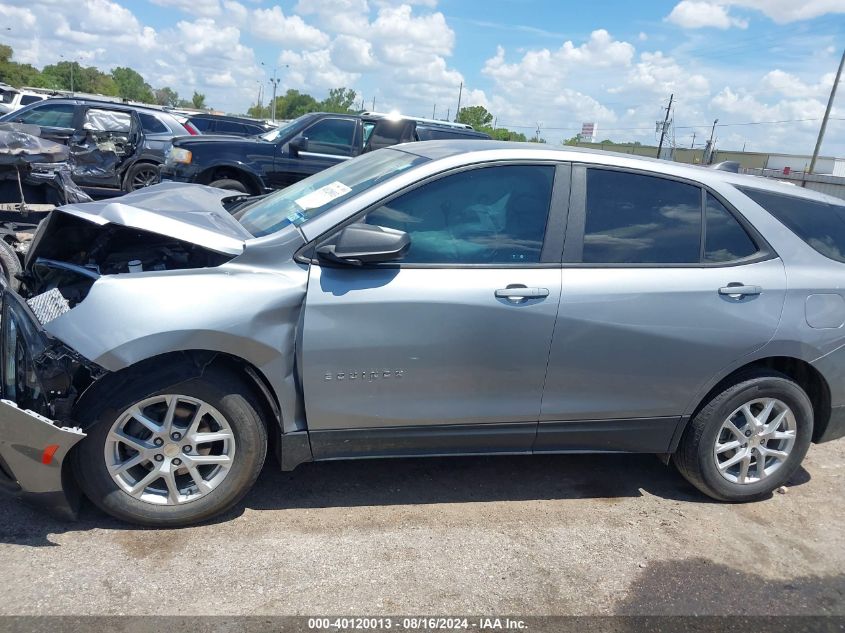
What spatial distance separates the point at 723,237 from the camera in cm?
375

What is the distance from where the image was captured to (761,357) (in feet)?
12.2

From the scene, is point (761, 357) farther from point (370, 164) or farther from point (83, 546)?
point (83, 546)

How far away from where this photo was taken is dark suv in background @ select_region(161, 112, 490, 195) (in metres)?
9.48

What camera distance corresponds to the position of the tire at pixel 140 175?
12195mm

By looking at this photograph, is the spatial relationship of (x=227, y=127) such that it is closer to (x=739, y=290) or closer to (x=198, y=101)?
(x=739, y=290)

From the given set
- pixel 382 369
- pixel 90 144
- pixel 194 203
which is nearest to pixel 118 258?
pixel 194 203

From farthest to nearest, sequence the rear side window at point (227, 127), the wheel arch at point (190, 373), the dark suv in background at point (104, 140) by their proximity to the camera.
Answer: the rear side window at point (227, 127) < the dark suv in background at point (104, 140) < the wheel arch at point (190, 373)

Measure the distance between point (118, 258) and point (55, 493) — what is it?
4.39 ft

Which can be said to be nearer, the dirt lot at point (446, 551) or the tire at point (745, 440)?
the dirt lot at point (446, 551)

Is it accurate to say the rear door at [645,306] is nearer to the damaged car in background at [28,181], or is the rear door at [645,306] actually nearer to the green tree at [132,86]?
the damaged car in background at [28,181]

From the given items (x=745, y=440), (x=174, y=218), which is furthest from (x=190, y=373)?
(x=745, y=440)

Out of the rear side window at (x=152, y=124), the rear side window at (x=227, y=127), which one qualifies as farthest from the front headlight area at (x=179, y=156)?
the rear side window at (x=227, y=127)

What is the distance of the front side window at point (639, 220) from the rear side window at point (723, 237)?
0.06m

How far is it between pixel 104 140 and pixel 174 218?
10033 mm
